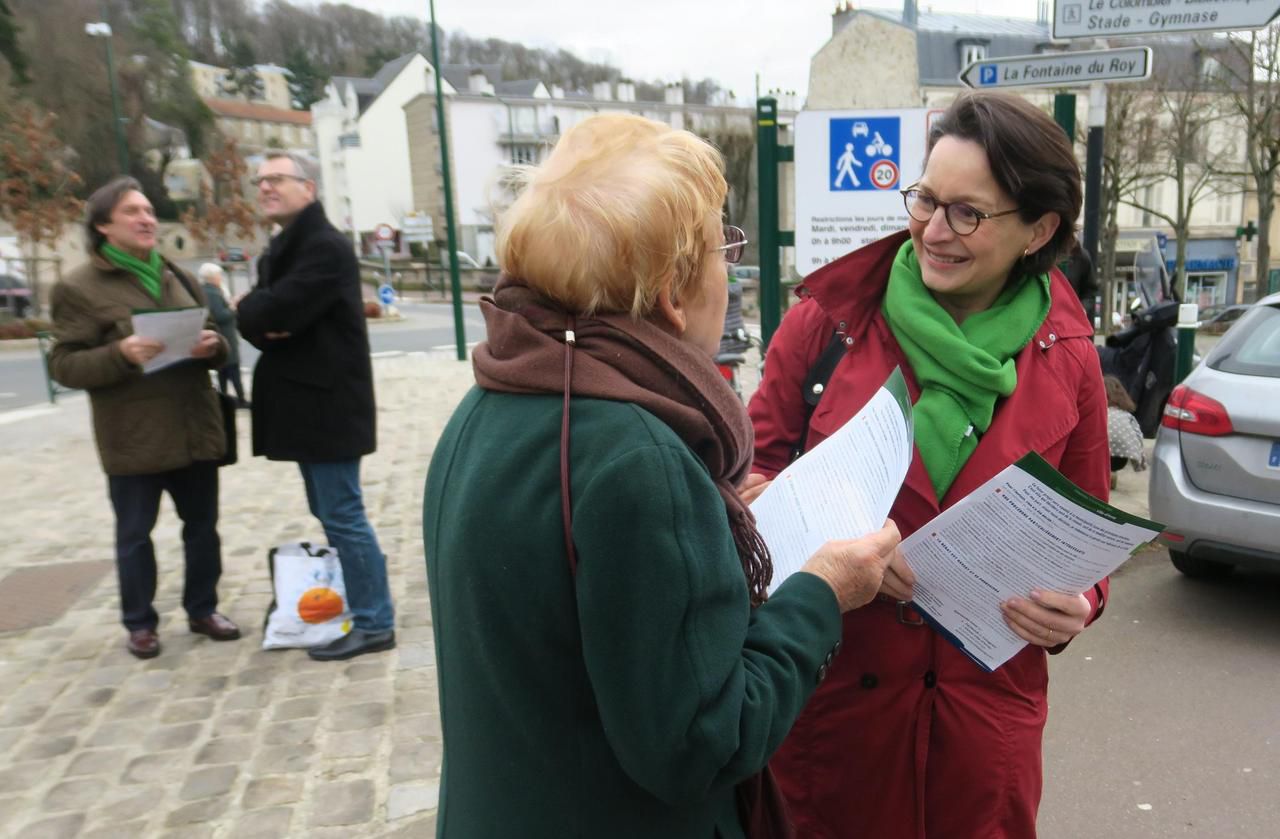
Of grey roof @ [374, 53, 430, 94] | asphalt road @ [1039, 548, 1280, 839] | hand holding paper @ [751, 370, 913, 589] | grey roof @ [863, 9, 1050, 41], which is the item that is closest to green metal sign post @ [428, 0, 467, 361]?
asphalt road @ [1039, 548, 1280, 839]

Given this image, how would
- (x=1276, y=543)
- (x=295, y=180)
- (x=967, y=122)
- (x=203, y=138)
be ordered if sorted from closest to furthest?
(x=967, y=122)
(x=295, y=180)
(x=1276, y=543)
(x=203, y=138)

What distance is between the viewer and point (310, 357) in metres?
3.72

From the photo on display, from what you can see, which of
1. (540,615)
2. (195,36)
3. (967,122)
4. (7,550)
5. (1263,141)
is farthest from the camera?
(195,36)

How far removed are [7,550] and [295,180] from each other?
3.99m

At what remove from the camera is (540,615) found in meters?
1.11

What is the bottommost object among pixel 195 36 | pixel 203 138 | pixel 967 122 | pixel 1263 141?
pixel 967 122

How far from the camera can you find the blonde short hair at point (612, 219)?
1.12 m

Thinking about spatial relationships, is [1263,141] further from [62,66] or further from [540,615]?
[62,66]

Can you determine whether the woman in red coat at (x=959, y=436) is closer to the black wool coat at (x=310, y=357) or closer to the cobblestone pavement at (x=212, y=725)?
the cobblestone pavement at (x=212, y=725)

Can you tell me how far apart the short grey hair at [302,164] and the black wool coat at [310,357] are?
13 cm

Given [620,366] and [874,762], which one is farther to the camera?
[874,762]

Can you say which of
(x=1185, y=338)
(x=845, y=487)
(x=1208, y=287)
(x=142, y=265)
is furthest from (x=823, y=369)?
(x=1208, y=287)

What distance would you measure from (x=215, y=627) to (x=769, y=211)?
144 inches

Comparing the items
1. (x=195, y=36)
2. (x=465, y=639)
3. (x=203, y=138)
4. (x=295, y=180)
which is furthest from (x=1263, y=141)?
(x=195, y=36)
